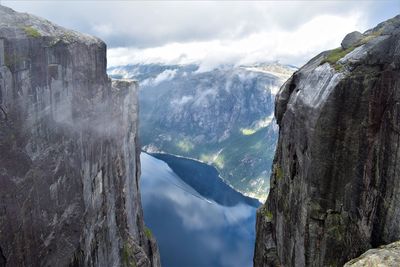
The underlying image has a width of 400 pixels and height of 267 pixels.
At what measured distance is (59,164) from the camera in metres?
42.1

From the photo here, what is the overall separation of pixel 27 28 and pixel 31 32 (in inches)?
17.8

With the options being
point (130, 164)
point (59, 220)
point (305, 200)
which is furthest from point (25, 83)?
point (130, 164)

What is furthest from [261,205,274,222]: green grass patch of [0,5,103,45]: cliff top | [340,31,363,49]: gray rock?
[0,5,103,45]: cliff top

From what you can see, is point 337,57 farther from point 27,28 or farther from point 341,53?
point 27,28

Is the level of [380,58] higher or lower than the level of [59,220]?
higher

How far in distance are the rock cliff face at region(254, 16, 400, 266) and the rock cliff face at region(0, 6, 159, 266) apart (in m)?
25.3

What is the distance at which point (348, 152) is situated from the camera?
36.0 metres

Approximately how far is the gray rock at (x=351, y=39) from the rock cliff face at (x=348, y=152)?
12 cm

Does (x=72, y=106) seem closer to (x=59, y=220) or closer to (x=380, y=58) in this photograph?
(x=59, y=220)

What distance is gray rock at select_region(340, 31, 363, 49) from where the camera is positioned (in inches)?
1642

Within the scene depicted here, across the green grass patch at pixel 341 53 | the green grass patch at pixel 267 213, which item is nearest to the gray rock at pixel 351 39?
the green grass patch at pixel 341 53

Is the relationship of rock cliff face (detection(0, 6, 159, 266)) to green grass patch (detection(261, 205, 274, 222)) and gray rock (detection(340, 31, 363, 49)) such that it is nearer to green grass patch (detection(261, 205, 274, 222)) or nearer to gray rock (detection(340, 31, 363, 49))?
green grass patch (detection(261, 205, 274, 222))

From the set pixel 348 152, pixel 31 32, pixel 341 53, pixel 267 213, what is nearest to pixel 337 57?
pixel 341 53

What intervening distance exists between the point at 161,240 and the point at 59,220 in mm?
150937
